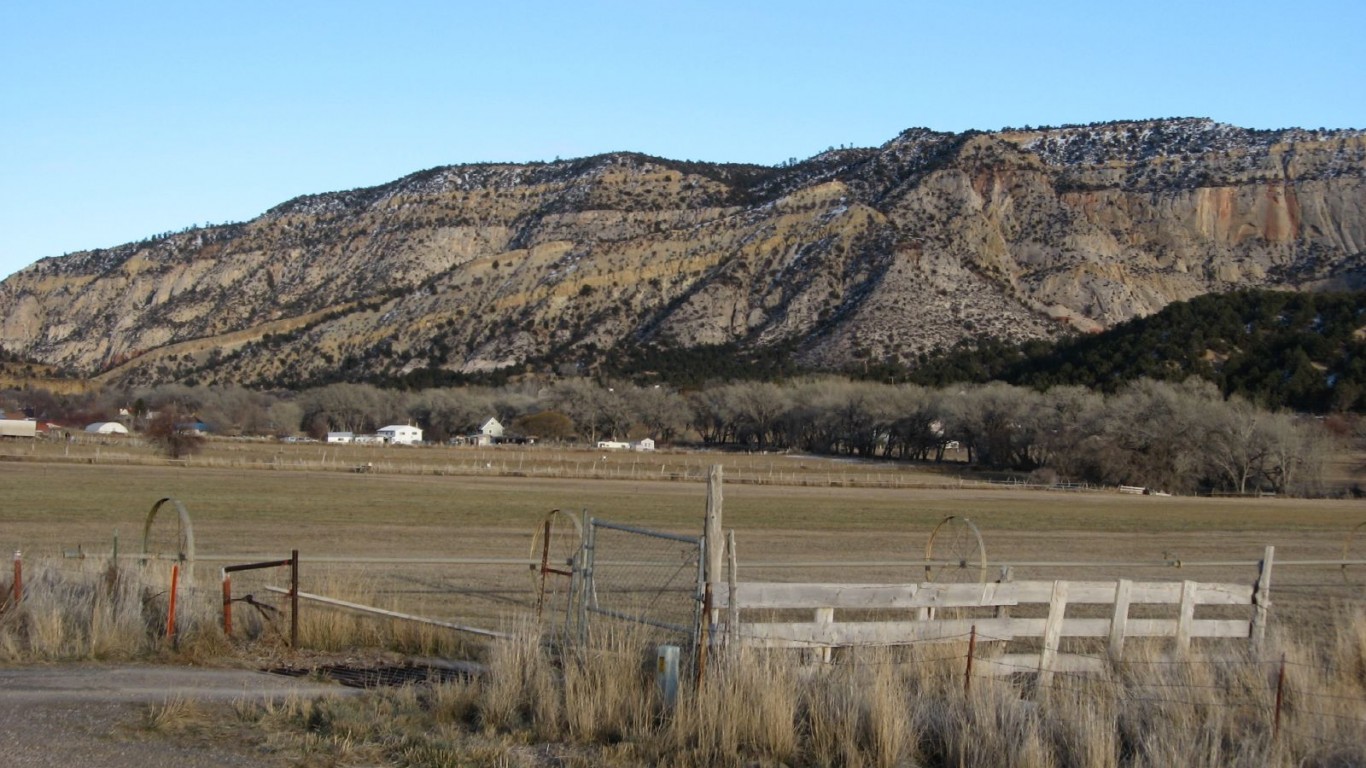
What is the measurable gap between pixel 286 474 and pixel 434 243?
392ft

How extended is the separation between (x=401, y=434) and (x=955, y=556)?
291ft

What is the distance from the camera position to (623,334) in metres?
141

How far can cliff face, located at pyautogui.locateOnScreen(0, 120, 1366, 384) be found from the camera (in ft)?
438

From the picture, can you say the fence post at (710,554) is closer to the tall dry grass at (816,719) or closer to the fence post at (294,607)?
the tall dry grass at (816,719)

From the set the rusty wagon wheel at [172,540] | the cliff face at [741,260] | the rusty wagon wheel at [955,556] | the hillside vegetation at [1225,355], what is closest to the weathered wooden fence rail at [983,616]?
the rusty wagon wheel at [955,556]

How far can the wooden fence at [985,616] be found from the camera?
1166 centimetres

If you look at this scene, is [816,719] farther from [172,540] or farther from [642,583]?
[172,540]

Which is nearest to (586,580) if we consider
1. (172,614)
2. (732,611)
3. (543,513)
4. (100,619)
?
(732,611)

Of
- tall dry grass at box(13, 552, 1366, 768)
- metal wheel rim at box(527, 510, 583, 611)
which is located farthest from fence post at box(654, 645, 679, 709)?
metal wheel rim at box(527, 510, 583, 611)

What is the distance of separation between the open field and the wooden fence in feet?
10.3

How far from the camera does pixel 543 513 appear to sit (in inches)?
1535

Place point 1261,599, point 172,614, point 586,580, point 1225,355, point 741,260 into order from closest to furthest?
point 586,580 < point 172,614 < point 1261,599 < point 1225,355 < point 741,260

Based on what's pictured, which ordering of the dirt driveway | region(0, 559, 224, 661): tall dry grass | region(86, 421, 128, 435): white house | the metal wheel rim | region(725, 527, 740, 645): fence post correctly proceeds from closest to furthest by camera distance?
the dirt driveway < region(725, 527, 740, 645): fence post < region(0, 559, 224, 661): tall dry grass < the metal wheel rim < region(86, 421, 128, 435): white house

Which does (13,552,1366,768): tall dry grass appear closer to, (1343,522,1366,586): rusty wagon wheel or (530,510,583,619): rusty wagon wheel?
(530,510,583,619): rusty wagon wheel
